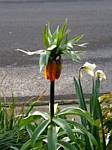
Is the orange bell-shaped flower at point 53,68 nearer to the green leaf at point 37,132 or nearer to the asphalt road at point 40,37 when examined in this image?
the green leaf at point 37,132

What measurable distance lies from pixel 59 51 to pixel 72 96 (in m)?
3.86

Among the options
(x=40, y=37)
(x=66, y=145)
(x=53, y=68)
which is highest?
(x=40, y=37)

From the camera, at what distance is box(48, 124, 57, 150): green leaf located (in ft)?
8.28

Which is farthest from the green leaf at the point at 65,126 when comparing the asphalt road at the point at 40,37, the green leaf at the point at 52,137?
the asphalt road at the point at 40,37

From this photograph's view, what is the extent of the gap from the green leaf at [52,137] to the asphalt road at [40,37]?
1832 millimetres

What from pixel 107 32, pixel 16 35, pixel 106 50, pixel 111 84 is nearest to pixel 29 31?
pixel 16 35

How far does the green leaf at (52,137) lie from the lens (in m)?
2.52

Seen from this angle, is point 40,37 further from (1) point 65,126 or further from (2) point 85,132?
(1) point 65,126

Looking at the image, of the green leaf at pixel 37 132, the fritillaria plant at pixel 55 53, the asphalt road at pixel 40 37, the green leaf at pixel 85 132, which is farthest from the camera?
the asphalt road at pixel 40 37

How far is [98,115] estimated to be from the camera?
2.95 meters

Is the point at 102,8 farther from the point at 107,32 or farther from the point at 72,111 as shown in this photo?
the point at 72,111

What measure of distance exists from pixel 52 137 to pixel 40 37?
7.84 meters

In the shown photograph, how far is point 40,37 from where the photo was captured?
407 inches

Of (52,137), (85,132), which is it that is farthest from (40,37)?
(52,137)
